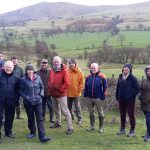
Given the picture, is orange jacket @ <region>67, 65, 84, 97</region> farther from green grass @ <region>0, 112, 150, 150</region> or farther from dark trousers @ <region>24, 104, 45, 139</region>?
dark trousers @ <region>24, 104, 45, 139</region>

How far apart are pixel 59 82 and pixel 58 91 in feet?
0.94

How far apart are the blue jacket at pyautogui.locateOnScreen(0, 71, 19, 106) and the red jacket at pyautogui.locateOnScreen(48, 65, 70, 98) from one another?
1172 millimetres

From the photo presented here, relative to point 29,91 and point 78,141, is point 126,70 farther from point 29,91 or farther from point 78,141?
point 29,91

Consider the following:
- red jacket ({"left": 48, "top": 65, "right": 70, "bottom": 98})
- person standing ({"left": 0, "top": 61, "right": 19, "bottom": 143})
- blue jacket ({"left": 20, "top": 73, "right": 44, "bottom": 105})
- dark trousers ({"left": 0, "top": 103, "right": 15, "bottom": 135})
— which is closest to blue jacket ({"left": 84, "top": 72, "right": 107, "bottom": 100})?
red jacket ({"left": 48, "top": 65, "right": 70, "bottom": 98})

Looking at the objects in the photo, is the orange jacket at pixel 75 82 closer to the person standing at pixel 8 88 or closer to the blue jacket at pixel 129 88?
the blue jacket at pixel 129 88

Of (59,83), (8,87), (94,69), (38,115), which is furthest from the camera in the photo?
(94,69)

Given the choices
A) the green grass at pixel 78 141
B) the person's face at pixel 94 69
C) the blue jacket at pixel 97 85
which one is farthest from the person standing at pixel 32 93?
the person's face at pixel 94 69

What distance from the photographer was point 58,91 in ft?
33.3

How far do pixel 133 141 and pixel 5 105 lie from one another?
385 cm

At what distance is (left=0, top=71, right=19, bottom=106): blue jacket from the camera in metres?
9.28

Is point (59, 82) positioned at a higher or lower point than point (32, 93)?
higher

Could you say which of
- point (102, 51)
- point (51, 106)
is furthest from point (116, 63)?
point (51, 106)

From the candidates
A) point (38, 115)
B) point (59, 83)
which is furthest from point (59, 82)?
point (38, 115)

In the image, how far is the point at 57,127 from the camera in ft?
36.6
